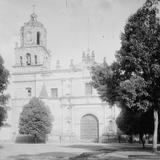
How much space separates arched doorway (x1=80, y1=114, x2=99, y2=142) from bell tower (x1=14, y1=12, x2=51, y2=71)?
12.0 meters

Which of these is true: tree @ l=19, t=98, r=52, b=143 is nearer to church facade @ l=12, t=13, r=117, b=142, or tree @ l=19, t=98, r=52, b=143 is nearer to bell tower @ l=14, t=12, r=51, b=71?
church facade @ l=12, t=13, r=117, b=142

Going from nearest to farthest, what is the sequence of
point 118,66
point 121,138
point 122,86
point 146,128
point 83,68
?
1. point 122,86
2. point 118,66
3. point 146,128
4. point 121,138
5. point 83,68

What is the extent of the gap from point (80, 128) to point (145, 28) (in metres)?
34.0

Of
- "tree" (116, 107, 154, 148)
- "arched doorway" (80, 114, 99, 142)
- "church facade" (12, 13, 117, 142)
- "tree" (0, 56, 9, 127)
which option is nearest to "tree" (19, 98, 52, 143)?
"church facade" (12, 13, 117, 142)

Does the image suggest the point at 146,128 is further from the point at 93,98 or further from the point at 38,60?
A: the point at 38,60

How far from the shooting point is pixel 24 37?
62.4 m

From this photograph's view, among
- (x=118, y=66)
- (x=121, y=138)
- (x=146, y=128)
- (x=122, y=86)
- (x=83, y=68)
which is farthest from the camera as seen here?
(x=83, y=68)

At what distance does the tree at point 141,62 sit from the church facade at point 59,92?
29740 millimetres

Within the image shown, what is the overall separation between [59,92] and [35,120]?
34.0 ft

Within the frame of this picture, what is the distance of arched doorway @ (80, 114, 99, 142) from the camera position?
188 feet

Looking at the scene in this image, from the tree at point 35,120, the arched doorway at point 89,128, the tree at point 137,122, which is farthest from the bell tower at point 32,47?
the tree at point 137,122

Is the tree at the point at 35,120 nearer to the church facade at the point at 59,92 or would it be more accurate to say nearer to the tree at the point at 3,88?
the church facade at the point at 59,92

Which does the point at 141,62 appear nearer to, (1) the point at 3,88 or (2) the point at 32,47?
(1) the point at 3,88

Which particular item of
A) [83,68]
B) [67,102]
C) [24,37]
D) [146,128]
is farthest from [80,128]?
[146,128]
